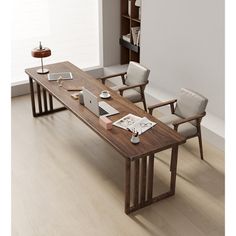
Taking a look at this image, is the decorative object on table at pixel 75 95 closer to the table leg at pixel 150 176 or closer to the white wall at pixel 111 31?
the table leg at pixel 150 176

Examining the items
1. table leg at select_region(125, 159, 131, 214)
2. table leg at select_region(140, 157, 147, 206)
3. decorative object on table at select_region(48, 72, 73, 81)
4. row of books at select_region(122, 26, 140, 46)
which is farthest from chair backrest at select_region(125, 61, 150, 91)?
table leg at select_region(125, 159, 131, 214)

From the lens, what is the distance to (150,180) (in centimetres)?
421

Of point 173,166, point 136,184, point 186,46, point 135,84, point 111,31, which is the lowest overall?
point 136,184

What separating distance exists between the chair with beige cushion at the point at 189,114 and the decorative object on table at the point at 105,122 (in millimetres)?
811

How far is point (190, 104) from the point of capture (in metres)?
4.93

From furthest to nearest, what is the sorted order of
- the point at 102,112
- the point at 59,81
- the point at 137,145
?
the point at 59,81 < the point at 102,112 < the point at 137,145

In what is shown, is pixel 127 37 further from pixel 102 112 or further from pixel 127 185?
pixel 127 185

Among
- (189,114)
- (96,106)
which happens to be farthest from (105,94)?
(189,114)

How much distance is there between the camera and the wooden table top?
395 cm

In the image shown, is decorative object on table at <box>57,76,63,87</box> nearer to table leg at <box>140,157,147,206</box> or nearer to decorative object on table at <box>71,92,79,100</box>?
decorative object on table at <box>71,92,79,100</box>

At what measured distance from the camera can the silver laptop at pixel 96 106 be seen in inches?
179

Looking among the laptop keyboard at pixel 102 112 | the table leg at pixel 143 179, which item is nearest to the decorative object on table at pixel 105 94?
the laptop keyboard at pixel 102 112

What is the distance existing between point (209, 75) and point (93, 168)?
209 centimetres

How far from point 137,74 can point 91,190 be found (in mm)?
2075
